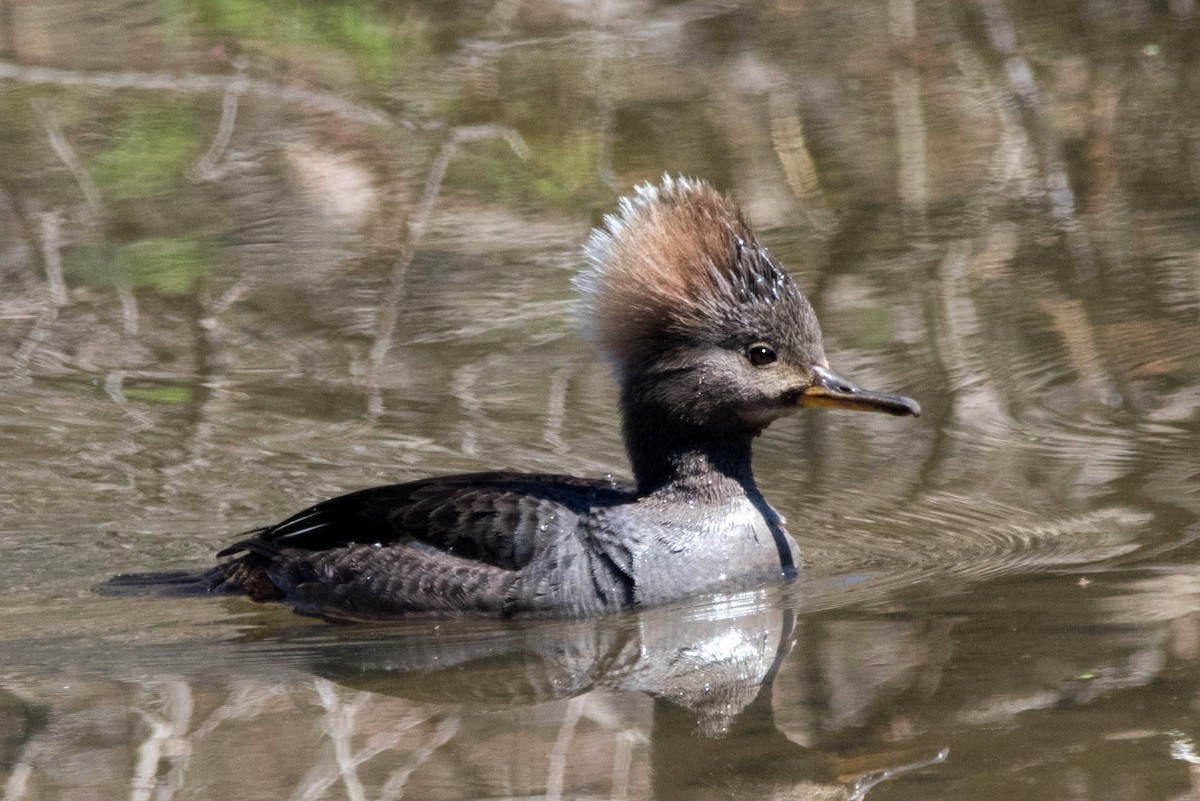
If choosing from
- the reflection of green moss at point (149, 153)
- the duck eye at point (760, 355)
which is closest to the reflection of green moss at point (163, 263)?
the reflection of green moss at point (149, 153)

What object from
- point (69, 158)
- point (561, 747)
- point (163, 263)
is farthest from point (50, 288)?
point (561, 747)

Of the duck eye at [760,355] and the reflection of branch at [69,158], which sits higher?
the duck eye at [760,355]

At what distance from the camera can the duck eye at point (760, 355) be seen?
600 centimetres

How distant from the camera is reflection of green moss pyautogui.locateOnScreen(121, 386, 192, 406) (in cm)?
809

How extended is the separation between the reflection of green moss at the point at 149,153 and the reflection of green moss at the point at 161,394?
10.2 feet

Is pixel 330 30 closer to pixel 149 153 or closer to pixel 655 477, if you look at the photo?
pixel 149 153

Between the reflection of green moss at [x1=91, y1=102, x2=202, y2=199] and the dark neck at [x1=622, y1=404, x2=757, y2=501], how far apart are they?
583cm

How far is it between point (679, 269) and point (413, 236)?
4485 millimetres

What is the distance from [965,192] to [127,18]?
6864 millimetres

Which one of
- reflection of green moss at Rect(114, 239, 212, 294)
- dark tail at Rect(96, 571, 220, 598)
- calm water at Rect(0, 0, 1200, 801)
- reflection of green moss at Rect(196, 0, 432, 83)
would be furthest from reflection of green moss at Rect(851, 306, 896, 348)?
reflection of green moss at Rect(196, 0, 432, 83)

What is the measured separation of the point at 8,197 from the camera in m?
10.9

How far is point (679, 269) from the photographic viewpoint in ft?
19.7

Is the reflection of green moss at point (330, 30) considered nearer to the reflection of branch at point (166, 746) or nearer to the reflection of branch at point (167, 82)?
the reflection of branch at point (167, 82)

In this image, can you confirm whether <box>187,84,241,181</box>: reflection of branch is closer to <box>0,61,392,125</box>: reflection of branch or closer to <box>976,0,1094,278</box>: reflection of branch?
<box>0,61,392,125</box>: reflection of branch
